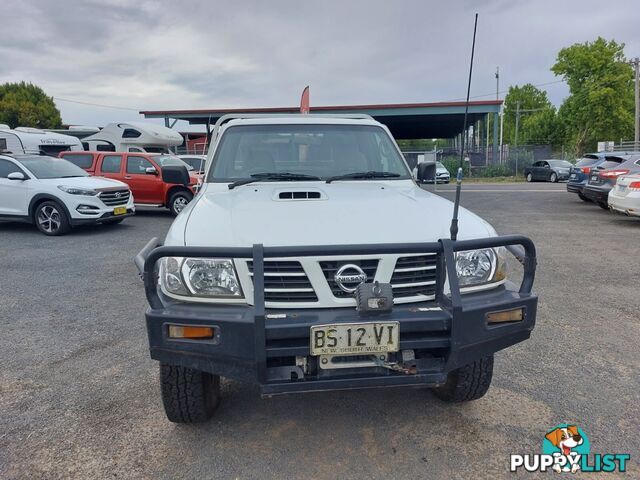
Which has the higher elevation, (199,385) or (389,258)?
(389,258)

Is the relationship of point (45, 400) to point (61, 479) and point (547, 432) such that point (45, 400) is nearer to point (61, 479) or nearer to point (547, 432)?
point (61, 479)

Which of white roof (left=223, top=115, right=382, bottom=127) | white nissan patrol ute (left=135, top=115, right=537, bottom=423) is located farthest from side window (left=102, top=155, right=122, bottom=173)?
white nissan patrol ute (left=135, top=115, right=537, bottom=423)

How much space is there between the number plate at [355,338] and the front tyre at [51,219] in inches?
347

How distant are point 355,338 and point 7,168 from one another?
10099mm

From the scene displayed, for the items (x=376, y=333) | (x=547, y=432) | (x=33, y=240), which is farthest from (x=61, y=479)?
(x=33, y=240)

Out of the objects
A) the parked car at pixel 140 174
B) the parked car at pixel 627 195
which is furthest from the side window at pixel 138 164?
the parked car at pixel 627 195

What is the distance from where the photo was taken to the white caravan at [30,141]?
651 inches

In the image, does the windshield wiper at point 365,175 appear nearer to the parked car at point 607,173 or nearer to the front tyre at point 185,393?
the front tyre at point 185,393

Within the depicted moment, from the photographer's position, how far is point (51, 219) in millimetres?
9641

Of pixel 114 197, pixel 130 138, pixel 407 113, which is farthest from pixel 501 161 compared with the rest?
pixel 114 197

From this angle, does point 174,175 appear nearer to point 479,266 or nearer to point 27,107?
point 479,266

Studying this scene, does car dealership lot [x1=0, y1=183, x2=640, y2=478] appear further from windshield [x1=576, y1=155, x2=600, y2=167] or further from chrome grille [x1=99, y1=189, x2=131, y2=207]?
windshield [x1=576, y1=155, x2=600, y2=167]

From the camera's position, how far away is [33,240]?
920 centimetres

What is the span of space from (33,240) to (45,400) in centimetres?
706
